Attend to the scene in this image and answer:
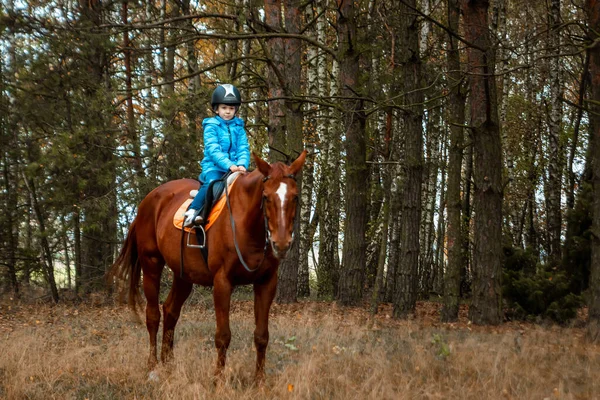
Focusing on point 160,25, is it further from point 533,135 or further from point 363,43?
point 533,135

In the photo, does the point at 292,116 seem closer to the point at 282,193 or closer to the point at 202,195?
the point at 202,195

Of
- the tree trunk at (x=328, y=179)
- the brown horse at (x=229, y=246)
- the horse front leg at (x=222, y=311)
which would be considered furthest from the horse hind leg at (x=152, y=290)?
the tree trunk at (x=328, y=179)

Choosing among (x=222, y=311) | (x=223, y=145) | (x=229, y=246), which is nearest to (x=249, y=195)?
(x=229, y=246)

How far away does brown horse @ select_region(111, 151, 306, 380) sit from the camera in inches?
209

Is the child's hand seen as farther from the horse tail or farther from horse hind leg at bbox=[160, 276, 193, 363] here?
the horse tail

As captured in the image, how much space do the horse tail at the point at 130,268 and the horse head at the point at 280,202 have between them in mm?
3247

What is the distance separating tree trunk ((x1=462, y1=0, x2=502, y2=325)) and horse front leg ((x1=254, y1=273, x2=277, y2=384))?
5.83 m

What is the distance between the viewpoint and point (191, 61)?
57.3 feet

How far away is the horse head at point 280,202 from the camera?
201 inches

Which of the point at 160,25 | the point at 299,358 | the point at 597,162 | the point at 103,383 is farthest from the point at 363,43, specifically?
the point at 103,383

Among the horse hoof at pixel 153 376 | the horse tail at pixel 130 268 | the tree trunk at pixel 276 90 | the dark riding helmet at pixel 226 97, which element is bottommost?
the horse hoof at pixel 153 376

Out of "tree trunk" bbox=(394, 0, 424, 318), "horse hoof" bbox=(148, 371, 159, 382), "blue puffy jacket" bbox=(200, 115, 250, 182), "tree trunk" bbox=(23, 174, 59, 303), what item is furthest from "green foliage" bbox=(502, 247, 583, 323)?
"tree trunk" bbox=(23, 174, 59, 303)

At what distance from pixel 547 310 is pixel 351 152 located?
17.3 ft

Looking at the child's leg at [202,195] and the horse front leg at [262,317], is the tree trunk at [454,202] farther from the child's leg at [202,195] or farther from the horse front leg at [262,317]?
the horse front leg at [262,317]
